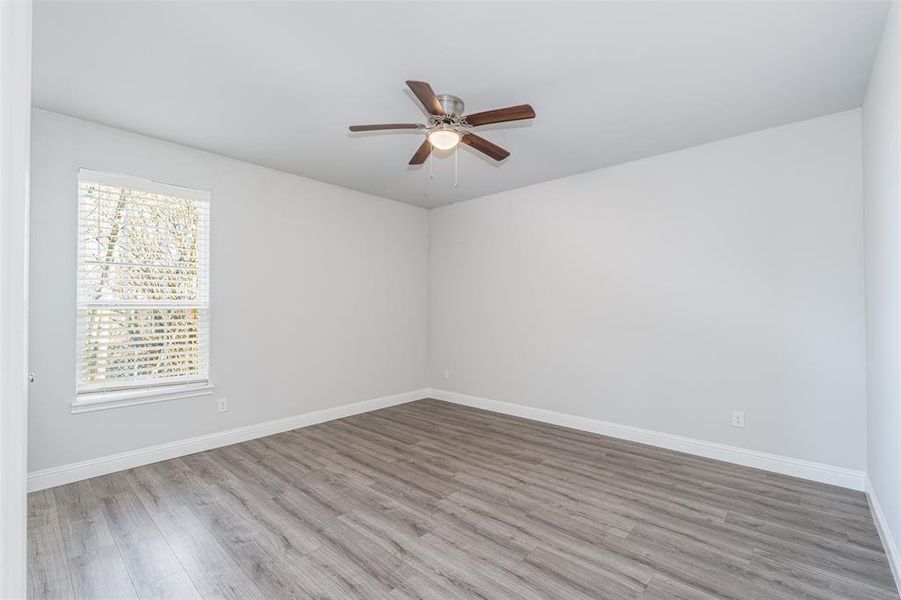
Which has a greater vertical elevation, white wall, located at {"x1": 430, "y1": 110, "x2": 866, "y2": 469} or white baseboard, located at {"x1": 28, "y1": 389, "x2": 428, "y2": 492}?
white wall, located at {"x1": 430, "y1": 110, "x2": 866, "y2": 469}

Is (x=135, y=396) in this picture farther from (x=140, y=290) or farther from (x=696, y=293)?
A: (x=696, y=293)

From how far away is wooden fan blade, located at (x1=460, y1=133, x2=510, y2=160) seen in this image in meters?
2.97

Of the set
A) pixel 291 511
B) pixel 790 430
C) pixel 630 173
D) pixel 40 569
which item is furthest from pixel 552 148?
pixel 40 569

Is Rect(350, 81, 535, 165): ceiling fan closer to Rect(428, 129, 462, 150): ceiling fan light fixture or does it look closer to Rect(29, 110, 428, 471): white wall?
Rect(428, 129, 462, 150): ceiling fan light fixture

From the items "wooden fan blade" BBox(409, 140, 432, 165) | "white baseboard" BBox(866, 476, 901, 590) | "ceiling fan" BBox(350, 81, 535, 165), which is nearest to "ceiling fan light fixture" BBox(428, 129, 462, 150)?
"ceiling fan" BBox(350, 81, 535, 165)

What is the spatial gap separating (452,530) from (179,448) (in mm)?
2656

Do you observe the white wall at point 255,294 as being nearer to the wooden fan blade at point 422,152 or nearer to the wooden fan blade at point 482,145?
the wooden fan blade at point 422,152

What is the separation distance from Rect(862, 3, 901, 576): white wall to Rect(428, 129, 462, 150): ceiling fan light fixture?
2207 millimetres

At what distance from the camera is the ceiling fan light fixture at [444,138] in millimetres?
2852

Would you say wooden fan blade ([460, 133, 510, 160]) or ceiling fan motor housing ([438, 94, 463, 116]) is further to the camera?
wooden fan blade ([460, 133, 510, 160])

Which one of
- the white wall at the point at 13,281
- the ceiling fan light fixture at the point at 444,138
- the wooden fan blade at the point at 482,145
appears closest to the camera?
the white wall at the point at 13,281

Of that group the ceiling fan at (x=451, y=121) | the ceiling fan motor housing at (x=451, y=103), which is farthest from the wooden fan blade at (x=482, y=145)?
the ceiling fan motor housing at (x=451, y=103)

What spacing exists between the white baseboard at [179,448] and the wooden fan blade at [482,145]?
3.34 m

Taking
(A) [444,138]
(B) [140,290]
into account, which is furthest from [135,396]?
(A) [444,138]
